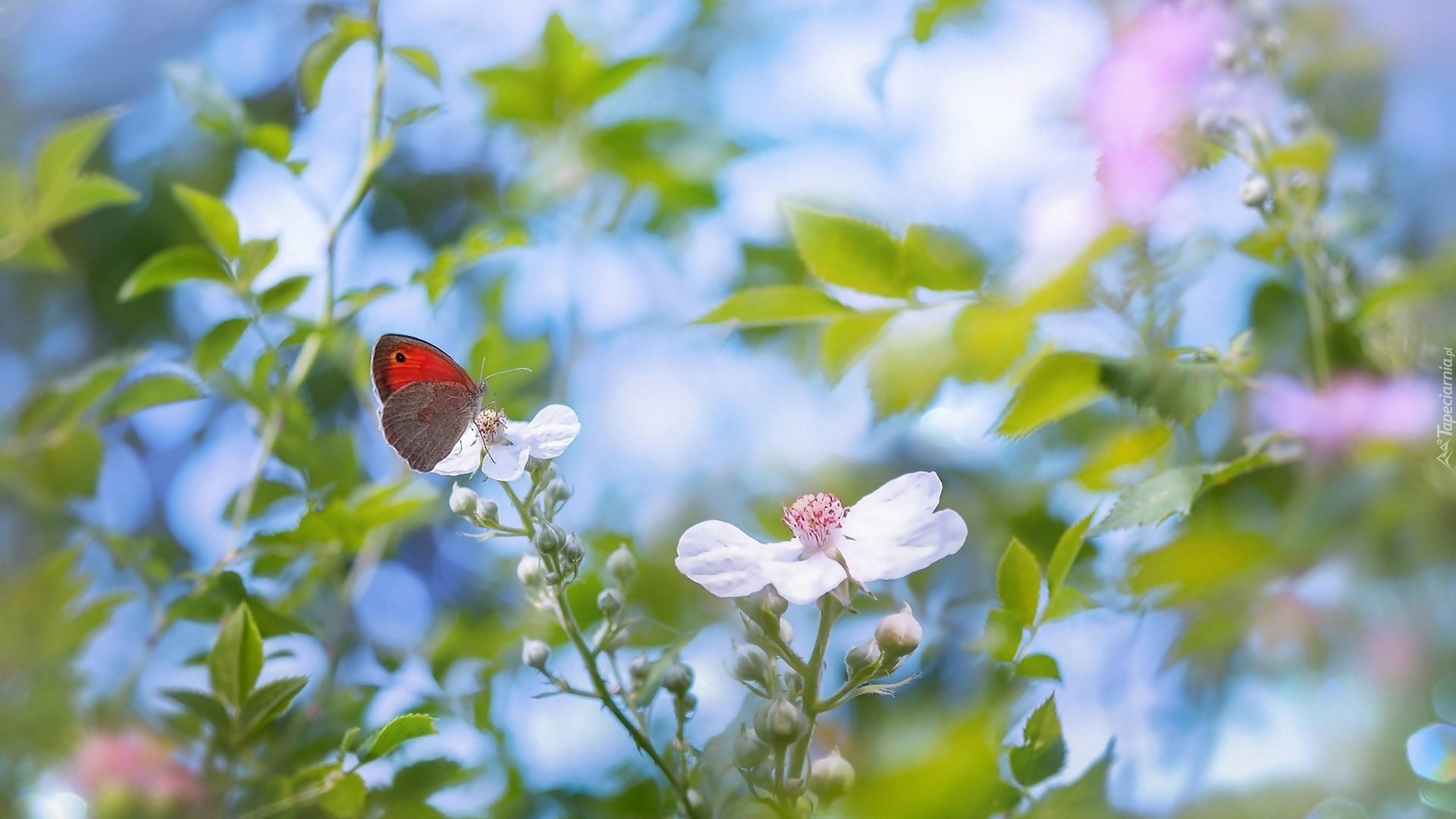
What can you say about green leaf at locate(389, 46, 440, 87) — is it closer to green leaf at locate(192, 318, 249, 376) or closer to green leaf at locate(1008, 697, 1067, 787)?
green leaf at locate(192, 318, 249, 376)

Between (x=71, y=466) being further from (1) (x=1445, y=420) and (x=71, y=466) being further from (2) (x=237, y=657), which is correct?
(1) (x=1445, y=420)

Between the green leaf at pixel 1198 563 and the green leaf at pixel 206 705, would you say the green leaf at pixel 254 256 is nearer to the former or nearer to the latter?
the green leaf at pixel 206 705

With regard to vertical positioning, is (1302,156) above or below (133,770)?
above

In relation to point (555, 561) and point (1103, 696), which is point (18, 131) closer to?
point (555, 561)

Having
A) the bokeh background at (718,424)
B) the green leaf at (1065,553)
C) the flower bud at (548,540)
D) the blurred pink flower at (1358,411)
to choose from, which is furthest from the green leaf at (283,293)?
the blurred pink flower at (1358,411)

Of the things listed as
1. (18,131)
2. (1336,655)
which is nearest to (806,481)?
(1336,655)

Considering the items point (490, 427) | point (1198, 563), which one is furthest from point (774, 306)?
point (1198, 563)
